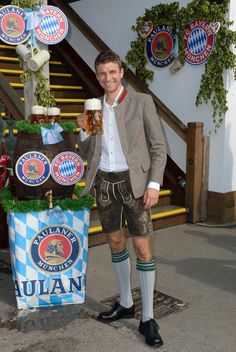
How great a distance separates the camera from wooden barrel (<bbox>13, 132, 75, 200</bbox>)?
3.23 metres

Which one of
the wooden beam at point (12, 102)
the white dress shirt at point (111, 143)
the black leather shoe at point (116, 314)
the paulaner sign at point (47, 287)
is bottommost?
the black leather shoe at point (116, 314)

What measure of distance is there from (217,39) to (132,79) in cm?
138

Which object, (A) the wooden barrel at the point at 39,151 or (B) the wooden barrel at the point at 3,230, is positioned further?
(B) the wooden barrel at the point at 3,230

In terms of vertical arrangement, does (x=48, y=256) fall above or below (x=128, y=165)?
below

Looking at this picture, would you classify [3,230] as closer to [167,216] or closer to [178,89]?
[167,216]

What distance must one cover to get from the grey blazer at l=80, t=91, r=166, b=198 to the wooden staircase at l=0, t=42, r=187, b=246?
7.12 feet

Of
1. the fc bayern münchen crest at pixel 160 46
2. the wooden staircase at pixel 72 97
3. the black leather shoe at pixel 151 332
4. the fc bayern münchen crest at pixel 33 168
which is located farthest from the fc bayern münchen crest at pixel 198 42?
the black leather shoe at pixel 151 332

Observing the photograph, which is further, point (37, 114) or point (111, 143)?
point (37, 114)

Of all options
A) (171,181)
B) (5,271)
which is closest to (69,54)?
(171,181)

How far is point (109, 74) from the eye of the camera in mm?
2686

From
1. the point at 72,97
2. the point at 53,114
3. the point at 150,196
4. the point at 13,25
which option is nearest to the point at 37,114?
the point at 53,114

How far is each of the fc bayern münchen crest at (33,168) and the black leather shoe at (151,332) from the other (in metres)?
1.26

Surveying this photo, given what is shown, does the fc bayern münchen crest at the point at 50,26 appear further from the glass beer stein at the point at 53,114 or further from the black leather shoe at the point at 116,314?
the black leather shoe at the point at 116,314

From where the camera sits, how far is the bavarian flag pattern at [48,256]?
3.19 m
